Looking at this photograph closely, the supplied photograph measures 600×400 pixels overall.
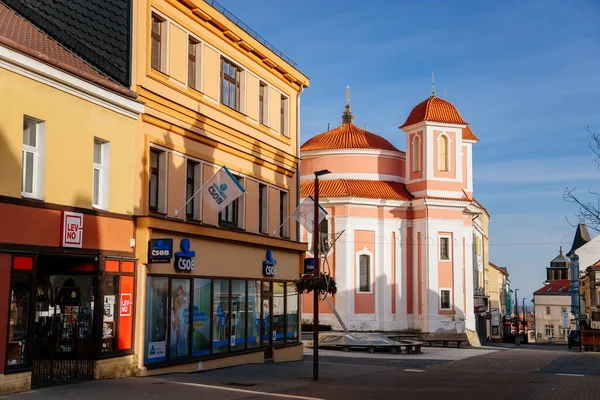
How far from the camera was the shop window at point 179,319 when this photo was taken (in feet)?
73.8

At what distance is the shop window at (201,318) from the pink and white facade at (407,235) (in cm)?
3209

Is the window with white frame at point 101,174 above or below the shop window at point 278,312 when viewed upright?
above

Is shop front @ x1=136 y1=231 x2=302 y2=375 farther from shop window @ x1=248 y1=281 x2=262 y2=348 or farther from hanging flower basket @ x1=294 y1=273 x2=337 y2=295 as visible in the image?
hanging flower basket @ x1=294 y1=273 x2=337 y2=295

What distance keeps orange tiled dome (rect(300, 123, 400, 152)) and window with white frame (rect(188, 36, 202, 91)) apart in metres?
36.0

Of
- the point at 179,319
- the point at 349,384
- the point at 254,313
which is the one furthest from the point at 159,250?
the point at 254,313

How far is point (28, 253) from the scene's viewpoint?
17109mm

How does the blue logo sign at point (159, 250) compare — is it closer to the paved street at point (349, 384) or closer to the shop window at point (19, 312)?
the paved street at point (349, 384)

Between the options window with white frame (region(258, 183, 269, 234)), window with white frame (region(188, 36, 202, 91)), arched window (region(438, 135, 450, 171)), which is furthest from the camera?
arched window (region(438, 135, 450, 171))

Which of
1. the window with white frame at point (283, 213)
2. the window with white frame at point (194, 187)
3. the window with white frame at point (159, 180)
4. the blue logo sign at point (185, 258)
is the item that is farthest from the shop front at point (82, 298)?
the window with white frame at point (283, 213)

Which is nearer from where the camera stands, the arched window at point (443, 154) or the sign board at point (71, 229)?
the sign board at point (71, 229)

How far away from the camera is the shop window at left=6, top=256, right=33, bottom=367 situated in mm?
16594

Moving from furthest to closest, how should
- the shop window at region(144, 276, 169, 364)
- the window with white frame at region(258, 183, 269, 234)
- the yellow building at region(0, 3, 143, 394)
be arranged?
the window with white frame at region(258, 183, 269, 234), the shop window at region(144, 276, 169, 364), the yellow building at region(0, 3, 143, 394)

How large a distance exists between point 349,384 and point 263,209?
920 centimetres

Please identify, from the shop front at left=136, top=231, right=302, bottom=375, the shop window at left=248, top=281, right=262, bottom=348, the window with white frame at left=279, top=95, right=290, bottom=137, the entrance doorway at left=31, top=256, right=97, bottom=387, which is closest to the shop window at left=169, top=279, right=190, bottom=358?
the shop front at left=136, top=231, right=302, bottom=375
